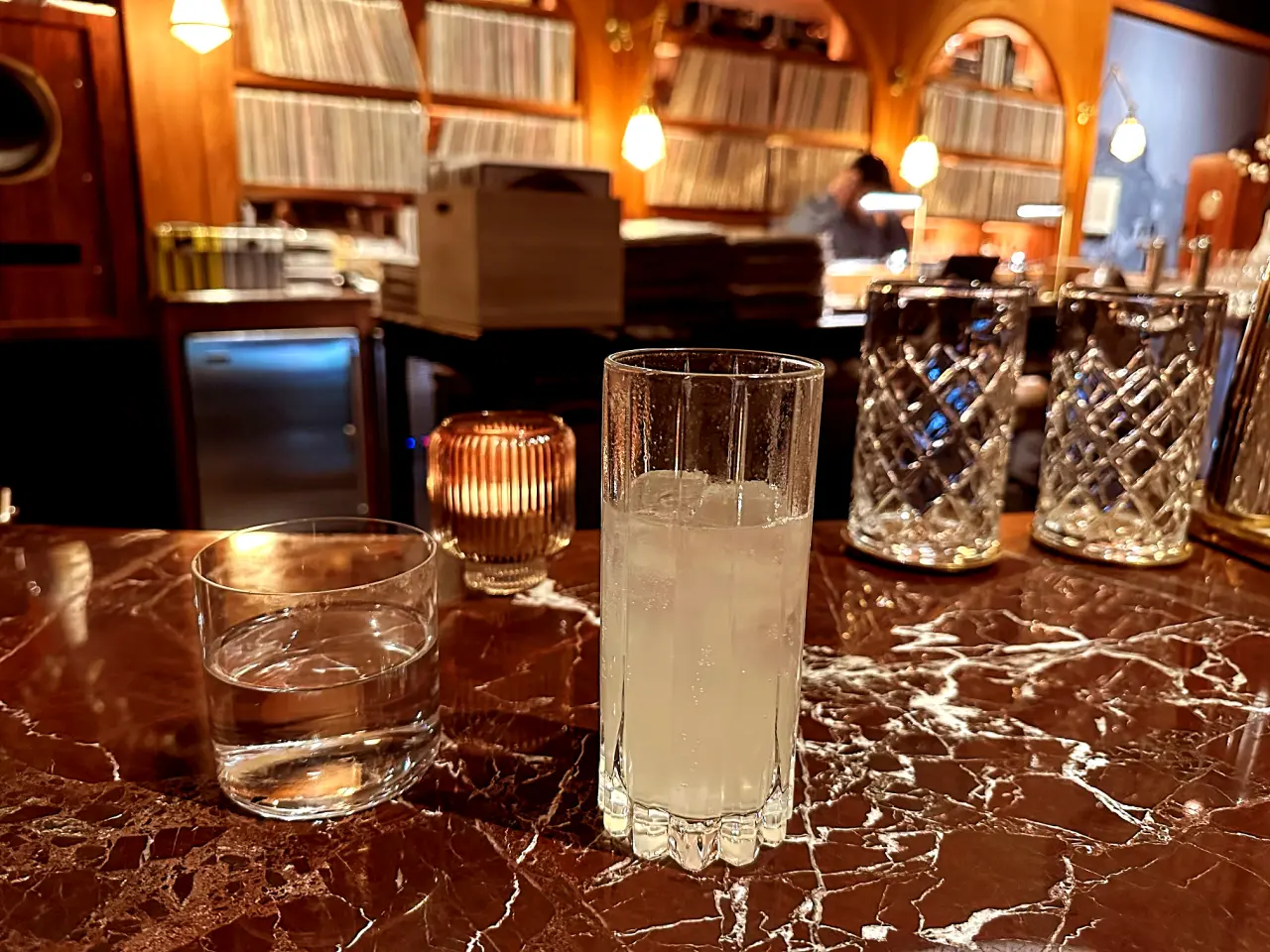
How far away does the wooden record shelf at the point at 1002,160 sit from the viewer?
5574mm

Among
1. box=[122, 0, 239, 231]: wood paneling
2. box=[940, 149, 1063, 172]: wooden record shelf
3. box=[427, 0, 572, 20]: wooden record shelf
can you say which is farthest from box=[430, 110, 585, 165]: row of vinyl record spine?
box=[940, 149, 1063, 172]: wooden record shelf

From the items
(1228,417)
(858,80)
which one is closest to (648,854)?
(1228,417)

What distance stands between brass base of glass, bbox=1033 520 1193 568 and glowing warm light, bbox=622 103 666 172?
3.35m

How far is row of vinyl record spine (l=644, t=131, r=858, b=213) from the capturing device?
4488 millimetres

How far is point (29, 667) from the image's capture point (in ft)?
2.29

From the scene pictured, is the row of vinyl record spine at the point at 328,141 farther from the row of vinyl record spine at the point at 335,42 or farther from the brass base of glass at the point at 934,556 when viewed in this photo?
the brass base of glass at the point at 934,556

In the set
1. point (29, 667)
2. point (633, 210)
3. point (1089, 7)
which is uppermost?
point (1089, 7)

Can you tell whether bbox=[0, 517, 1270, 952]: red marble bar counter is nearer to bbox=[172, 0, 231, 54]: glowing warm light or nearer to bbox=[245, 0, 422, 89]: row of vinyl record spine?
bbox=[172, 0, 231, 54]: glowing warm light

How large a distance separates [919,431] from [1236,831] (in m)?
0.48

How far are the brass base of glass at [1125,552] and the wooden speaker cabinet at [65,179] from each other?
329 cm

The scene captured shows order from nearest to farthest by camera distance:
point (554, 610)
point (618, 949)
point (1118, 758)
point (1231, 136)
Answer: point (618, 949) < point (1118, 758) < point (554, 610) < point (1231, 136)

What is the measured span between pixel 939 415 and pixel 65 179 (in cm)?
329

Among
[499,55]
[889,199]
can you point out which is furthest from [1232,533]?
[499,55]

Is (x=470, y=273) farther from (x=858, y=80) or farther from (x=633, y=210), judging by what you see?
(x=858, y=80)
